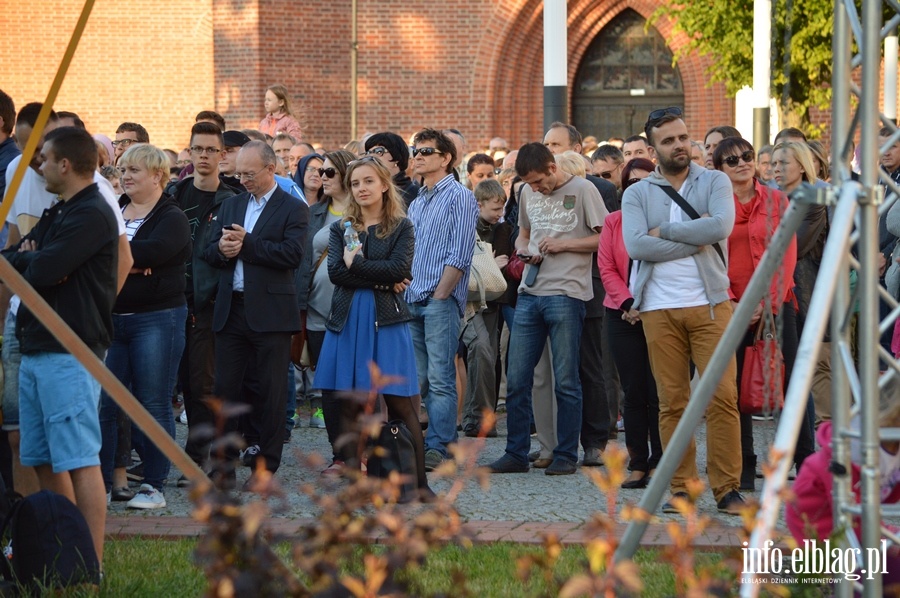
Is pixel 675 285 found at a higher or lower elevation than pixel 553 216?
lower

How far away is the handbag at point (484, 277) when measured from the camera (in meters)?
9.35

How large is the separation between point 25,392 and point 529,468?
3.76 meters

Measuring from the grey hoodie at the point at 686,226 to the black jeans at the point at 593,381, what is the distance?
1.48m

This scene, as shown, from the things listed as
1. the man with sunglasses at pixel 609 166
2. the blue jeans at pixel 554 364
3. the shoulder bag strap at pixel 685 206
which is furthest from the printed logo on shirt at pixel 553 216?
the man with sunglasses at pixel 609 166

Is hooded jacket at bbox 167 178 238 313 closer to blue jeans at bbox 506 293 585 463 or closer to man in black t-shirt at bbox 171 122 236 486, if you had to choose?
man in black t-shirt at bbox 171 122 236 486

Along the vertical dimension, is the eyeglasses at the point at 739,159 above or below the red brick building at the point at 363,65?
below

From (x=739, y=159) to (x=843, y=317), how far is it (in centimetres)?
388

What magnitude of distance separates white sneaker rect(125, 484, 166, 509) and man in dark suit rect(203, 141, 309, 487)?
2.15ft

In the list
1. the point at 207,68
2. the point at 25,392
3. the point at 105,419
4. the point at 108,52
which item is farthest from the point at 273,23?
the point at 25,392

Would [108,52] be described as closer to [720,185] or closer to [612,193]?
[612,193]

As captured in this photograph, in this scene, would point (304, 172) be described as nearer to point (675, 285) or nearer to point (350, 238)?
point (350, 238)

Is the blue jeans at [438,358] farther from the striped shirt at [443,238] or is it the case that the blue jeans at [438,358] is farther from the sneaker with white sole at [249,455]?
the sneaker with white sole at [249,455]

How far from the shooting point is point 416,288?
8.34 meters

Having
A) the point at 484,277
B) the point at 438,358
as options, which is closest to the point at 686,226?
the point at 438,358
